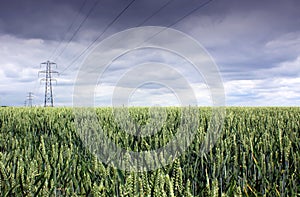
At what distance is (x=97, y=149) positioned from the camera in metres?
3.26

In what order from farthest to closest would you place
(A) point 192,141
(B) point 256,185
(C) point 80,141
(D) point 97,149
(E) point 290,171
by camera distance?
(C) point 80,141, (A) point 192,141, (D) point 97,149, (E) point 290,171, (B) point 256,185

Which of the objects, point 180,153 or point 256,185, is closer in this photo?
point 256,185

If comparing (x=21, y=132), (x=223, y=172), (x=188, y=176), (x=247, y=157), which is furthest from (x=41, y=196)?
(x=21, y=132)

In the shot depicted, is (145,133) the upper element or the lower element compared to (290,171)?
upper

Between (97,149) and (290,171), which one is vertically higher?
(97,149)

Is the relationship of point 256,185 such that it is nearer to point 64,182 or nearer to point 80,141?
point 64,182

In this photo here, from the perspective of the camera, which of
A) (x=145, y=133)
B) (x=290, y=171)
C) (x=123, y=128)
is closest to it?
(x=290, y=171)

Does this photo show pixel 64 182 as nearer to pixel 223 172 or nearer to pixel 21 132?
pixel 223 172

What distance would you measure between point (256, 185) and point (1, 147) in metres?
3.34

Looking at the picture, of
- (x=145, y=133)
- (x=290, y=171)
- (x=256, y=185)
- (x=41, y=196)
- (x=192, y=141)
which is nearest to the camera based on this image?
(x=41, y=196)

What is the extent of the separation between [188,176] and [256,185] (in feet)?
1.75

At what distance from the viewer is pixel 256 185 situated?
8.09 feet

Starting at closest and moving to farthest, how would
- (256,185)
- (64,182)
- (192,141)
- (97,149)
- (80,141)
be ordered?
(64,182) → (256,185) → (97,149) → (192,141) → (80,141)

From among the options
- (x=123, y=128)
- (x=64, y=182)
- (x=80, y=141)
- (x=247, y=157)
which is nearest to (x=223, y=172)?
(x=247, y=157)
